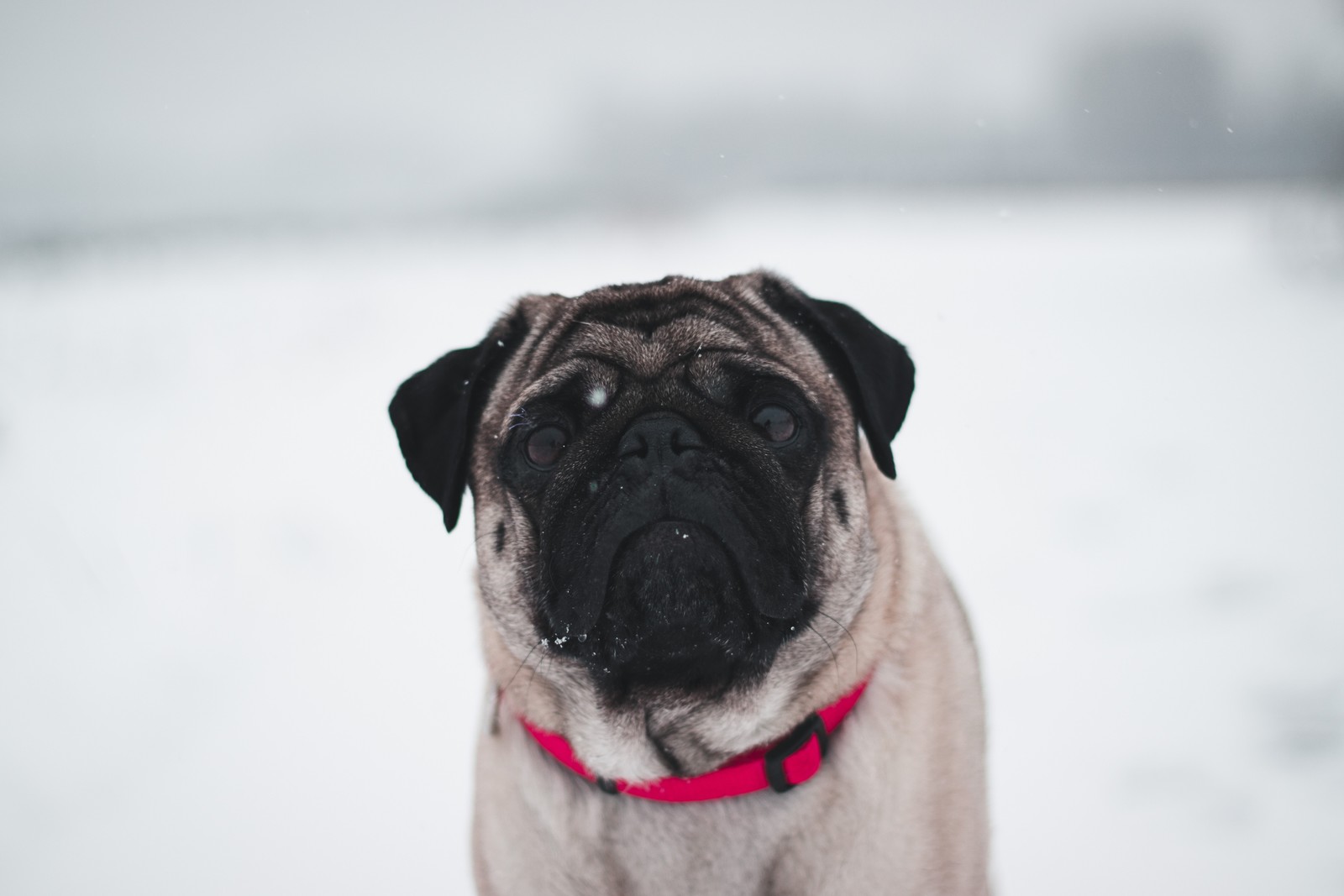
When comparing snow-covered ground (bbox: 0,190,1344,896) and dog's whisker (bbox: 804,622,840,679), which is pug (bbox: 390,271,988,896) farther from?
snow-covered ground (bbox: 0,190,1344,896)

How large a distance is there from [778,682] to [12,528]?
675 cm

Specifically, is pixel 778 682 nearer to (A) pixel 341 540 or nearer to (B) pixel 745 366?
(B) pixel 745 366

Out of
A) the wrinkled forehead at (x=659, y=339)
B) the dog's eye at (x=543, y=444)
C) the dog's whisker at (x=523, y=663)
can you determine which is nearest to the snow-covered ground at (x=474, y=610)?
the dog's whisker at (x=523, y=663)

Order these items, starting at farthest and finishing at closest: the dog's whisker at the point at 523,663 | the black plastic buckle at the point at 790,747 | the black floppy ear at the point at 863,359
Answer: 1. the black floppy ear at the point at 863,359
2. the dog's whisker at the point at 523,663
3. the black plastic buckle at the point at 790,747

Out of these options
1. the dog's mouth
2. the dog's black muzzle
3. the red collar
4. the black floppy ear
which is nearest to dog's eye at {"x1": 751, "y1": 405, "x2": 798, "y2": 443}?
the dog's black muzzle

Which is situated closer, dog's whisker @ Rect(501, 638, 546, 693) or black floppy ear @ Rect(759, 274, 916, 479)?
dog's whisker @ Rect(501, 638, 546, 693)

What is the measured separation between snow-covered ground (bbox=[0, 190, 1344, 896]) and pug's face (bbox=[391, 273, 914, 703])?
163 cm

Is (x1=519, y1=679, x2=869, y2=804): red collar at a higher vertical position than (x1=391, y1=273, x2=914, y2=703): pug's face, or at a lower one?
lower

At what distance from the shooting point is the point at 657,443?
200 centimetres

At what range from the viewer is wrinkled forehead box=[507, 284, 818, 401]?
229 centimetres

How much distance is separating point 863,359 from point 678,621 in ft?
3.17

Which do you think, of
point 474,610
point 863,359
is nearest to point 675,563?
point 863,359

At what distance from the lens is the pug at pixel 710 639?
6.51ft

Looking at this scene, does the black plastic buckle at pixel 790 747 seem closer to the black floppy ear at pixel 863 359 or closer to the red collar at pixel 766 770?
the red collar at pixel 766 770
